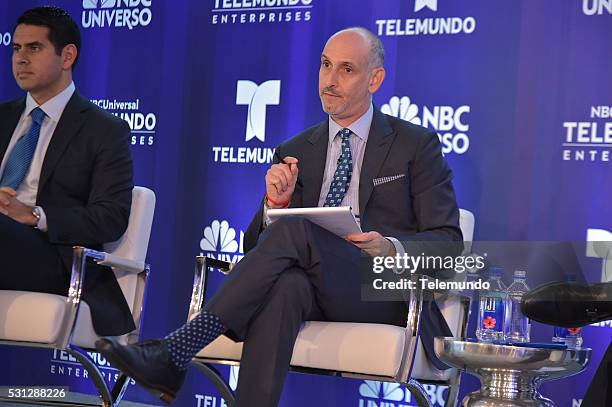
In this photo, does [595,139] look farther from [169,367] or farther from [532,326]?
[169,367]

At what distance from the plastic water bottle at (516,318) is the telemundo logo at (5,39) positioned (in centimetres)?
357

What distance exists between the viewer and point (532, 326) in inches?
173

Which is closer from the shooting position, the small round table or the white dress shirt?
the small round table

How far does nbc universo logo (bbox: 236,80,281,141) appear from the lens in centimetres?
522

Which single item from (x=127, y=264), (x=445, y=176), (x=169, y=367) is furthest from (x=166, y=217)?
(x=169, y=367)

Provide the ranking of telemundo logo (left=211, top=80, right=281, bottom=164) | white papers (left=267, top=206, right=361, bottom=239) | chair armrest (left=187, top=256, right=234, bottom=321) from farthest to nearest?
telemundo logo (left=211, top=80, right=281, bottom=164) < chair armrest (left=187, top=256, right=234, bottom=321) < white papers (left=267, top=206, right=361, bottom=239)

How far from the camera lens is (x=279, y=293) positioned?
3203 mm

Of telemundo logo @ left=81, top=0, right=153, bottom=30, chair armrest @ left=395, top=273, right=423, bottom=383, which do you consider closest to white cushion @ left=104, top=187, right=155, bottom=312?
chair armrest @ left=395, top=273, right=423, bottom=383

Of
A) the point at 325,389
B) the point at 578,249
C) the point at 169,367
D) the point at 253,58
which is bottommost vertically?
the point at 325,389

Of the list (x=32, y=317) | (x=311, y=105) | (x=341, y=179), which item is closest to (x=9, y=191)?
(x=32, y=317)

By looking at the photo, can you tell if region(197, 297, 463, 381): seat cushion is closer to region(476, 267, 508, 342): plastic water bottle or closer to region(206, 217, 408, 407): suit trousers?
region(206, 217, 408, 407): suit trousers

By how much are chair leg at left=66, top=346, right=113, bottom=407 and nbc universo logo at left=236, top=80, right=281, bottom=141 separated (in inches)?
67.7

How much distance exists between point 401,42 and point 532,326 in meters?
1.52

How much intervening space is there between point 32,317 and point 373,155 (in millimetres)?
1497
